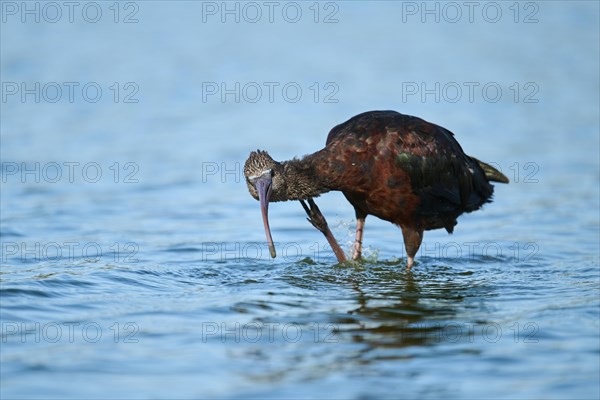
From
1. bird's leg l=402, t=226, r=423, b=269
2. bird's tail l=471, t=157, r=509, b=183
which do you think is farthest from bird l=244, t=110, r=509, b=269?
bird's tail l=471, t=157, r=509, b=183

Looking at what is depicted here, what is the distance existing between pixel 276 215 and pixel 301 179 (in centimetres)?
408

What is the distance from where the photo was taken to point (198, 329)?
792cm

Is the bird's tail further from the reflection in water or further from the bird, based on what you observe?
the reflection in water

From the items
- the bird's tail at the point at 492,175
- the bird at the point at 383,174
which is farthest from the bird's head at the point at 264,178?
the bird's tail at the point at 492,175

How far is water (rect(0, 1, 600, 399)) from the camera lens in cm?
707

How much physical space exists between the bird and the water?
64 centimetres

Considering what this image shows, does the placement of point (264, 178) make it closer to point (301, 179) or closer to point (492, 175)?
point (301, 179)

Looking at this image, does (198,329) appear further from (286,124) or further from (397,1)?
(397,1)

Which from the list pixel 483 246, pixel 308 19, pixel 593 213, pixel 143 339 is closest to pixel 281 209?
pixel 483 246

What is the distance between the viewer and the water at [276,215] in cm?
707

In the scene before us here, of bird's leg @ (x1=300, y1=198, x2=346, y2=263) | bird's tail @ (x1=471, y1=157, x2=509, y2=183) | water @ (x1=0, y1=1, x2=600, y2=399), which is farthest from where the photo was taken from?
bird's tail @ (x1=471, y1=157, x2=509, y2=183)

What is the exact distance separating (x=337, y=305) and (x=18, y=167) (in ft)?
25.9

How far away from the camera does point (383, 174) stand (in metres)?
9.56

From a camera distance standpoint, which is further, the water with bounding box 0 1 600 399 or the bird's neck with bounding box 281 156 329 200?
the bird's neck with bounding box 281 156 329 200
